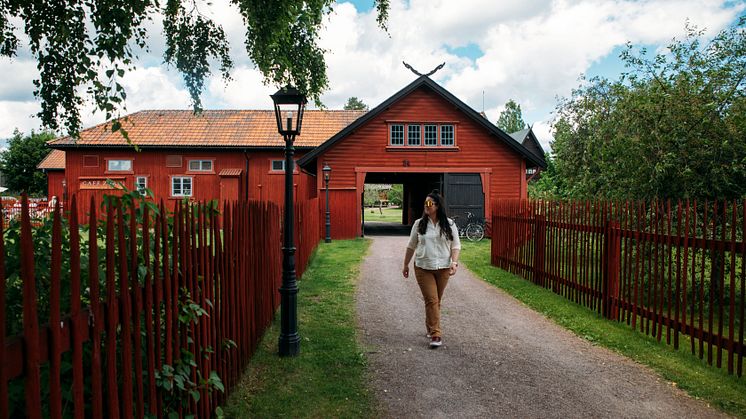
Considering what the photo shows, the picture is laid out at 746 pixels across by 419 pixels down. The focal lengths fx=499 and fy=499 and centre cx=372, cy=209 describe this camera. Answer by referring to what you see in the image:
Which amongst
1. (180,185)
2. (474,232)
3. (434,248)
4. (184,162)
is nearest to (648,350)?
(434,248)

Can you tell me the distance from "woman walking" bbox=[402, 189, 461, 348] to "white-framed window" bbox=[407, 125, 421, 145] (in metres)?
15.7

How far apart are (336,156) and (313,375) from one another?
54.5 feet

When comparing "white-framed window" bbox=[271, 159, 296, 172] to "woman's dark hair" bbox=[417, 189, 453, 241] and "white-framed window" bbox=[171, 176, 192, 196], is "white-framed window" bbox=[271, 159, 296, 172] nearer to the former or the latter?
"white-framed window" bbox=[171, 176, 192, 196]

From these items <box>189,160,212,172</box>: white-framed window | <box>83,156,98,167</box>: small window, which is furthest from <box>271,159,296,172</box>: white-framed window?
<box>83,156,98,167</box>: small window

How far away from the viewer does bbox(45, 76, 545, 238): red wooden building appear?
2114 cm

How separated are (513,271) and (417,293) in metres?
3.31

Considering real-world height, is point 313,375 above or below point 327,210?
below

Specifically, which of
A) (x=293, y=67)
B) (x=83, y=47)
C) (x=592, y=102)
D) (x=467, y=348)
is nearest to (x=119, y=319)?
(x=467, y=348)

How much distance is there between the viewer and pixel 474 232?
20312mm

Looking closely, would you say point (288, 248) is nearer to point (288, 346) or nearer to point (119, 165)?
point (288, 346)

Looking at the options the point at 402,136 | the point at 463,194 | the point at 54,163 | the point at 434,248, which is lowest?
the point at 434,248

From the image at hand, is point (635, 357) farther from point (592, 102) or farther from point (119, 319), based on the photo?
point (592, 102)

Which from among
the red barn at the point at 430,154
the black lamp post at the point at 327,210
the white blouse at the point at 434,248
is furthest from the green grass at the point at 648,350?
the red barn at the point at 430,154

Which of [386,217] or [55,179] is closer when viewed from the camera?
[55,179]
